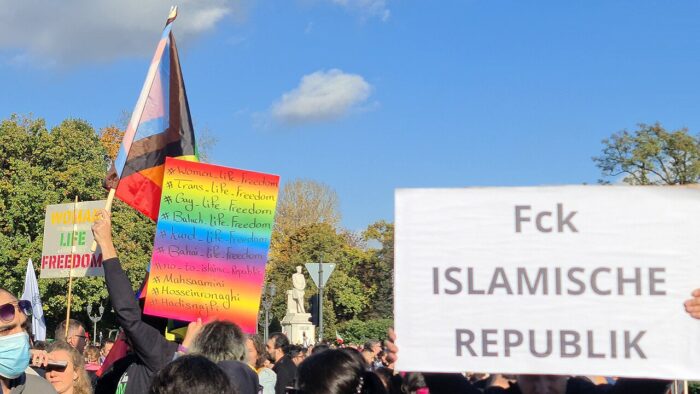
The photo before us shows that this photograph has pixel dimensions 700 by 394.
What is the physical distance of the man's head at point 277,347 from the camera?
9.75 m

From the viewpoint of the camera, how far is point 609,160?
42.9 m

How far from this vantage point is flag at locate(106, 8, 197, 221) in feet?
20.4

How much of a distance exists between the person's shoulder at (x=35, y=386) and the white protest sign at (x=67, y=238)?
611cm

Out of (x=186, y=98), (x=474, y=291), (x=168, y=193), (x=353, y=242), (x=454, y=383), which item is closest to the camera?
(x=474, y=291)

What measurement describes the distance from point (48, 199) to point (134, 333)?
36.7 m

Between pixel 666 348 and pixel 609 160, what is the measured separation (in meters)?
41.3

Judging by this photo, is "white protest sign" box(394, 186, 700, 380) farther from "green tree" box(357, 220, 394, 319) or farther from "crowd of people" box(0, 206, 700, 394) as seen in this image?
"green tree" box(357, 220, 394, 319)

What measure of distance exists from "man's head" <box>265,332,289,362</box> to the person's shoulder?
17.5ft

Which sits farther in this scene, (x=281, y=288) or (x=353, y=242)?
(x=353, y=242)

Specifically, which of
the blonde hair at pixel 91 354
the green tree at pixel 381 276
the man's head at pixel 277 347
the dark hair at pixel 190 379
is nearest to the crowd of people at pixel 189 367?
the dark hair at pixel 190 379

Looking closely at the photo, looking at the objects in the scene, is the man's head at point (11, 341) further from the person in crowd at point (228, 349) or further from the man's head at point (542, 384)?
the man's head at point (542, 384)

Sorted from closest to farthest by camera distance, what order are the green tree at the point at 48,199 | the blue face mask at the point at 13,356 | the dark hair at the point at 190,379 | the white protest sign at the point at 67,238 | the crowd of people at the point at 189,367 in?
the dark hair at the point at 190,379 → the crowd of people at the point at 189,367 → the blue face mask at the point at 13,356 → the white protest sign at the point at 67,238 → the green tree at the point at 48,199

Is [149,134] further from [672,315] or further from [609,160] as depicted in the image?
[609,160]

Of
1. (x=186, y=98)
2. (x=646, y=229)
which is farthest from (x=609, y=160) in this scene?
(x=646, y=229)
